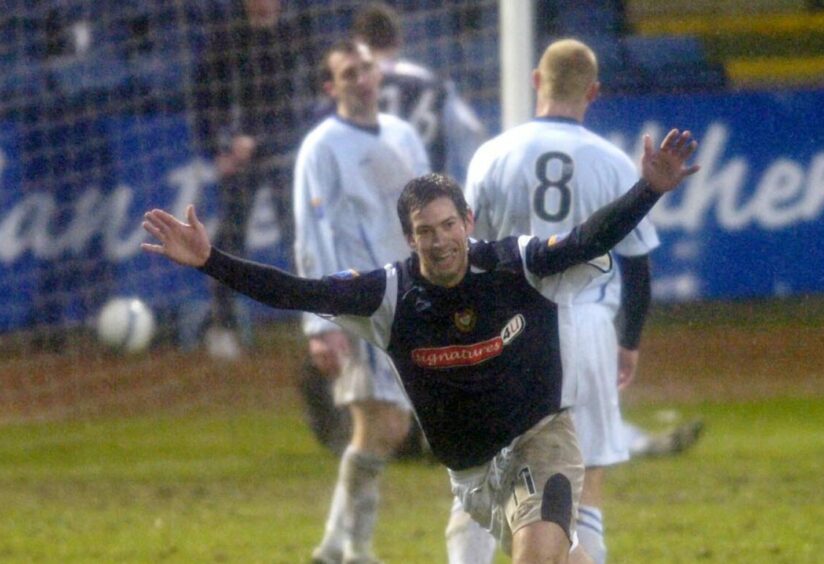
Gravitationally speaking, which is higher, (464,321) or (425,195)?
(425,195)

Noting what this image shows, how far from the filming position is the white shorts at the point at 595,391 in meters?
5.80

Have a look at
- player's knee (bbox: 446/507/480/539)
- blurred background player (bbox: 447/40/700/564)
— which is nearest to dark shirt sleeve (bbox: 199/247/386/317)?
blurred background player (bbox: 447/40/700/564)

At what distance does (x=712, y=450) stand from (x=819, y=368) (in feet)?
12.2

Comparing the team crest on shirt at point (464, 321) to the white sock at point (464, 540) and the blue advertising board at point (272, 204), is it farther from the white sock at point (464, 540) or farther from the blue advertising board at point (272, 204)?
the blue advertising board at point (272, 204)

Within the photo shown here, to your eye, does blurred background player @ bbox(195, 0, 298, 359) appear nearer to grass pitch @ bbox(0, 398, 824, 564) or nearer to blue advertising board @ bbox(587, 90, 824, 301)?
grass pitch @ bbox(0, 398, 824, 564)

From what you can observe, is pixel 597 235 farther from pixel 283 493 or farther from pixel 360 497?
pixel 283 493

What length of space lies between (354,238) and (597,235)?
243cm

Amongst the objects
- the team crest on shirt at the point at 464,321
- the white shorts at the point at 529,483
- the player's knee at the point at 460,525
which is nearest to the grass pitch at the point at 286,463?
the player's knee at the point at 460,525

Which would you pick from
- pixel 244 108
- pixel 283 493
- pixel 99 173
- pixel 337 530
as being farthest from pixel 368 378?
pixel 99 173

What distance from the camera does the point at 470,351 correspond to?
17.0 ft

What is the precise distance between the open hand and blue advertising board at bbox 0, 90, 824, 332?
6754mm

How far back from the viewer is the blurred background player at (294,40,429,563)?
281 inches

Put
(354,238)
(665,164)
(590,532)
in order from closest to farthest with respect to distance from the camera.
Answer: (665,164) < (590,532) < (354,238)

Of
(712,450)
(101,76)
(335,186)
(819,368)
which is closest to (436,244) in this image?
(335,186)
